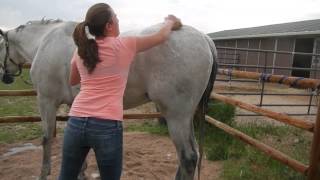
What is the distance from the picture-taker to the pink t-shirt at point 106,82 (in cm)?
191

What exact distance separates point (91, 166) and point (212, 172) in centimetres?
145

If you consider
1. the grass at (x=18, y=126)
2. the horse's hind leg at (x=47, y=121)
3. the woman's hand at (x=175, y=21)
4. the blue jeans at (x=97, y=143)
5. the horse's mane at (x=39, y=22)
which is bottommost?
the grass at (x=18, y=126)

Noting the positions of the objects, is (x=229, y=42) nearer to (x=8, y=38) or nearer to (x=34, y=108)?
(x=34, y=108)

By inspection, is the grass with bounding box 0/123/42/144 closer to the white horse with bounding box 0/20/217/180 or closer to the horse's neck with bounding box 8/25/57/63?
the horse's neck with bounding box 8/25/57/63

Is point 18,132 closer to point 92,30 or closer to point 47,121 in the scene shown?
point 47,121

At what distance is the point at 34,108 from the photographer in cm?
789

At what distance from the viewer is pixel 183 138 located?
270 cm

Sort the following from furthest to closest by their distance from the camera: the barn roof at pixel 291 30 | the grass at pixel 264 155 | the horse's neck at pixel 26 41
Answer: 1. the barn roof at pixel 291 30
2. the horse's neck at pixel 26 41
3. the grass at pixel 264 155

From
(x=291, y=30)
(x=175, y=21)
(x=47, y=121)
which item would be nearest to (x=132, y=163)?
(x=47, y=121)

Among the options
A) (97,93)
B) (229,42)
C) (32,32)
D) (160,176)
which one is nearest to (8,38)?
(32,32)

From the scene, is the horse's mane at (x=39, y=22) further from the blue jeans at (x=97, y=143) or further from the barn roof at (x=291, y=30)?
the barn roof at (x=291, y=30)

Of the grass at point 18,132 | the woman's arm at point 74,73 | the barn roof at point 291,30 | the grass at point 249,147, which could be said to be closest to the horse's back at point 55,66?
the woman's arm at point 74,73

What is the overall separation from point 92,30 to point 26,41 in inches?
96.6

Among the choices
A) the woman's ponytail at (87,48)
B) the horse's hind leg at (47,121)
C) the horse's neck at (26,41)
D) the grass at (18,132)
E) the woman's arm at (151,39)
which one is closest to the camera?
the woman's ponytail at (87,48)
